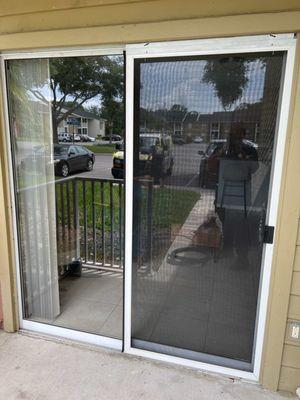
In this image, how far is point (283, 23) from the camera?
4.55 ft

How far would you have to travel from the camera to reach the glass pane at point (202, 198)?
5.07 feet

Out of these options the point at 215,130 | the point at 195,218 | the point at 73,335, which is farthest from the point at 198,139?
the point at 73,335

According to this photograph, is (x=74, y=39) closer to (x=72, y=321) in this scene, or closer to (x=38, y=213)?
(x=38, y=213)

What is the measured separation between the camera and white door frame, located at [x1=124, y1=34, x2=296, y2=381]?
1.46 metres

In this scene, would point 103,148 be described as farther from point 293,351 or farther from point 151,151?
point 293,351

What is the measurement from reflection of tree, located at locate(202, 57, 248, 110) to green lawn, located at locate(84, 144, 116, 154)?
1038 mm

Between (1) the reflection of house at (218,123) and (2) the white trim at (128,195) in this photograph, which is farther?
(2) the white trim at (128,195)

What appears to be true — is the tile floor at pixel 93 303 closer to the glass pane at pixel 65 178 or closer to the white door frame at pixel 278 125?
the glass pane at pixel 65 178

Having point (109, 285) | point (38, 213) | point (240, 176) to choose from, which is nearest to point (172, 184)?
point (240, 176)

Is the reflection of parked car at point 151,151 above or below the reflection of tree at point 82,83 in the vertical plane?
below

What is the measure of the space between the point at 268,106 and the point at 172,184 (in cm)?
62

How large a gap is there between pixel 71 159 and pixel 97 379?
1.78 m

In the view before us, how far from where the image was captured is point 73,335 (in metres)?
2.20

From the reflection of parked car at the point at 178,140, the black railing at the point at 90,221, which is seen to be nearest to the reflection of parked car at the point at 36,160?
the black railing at the point at 90,221
